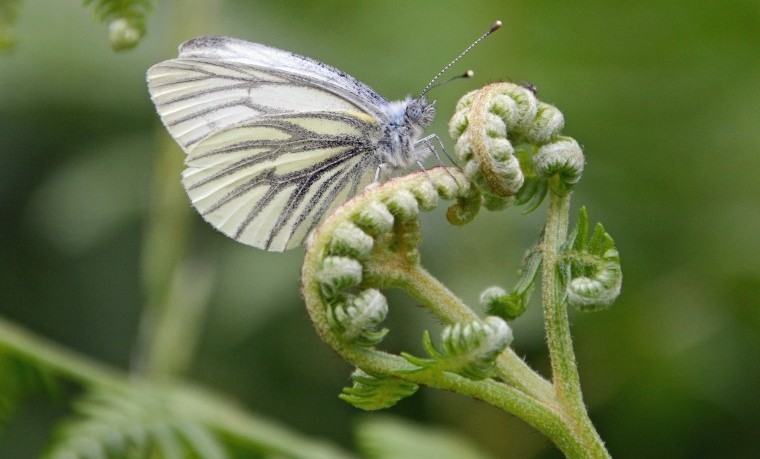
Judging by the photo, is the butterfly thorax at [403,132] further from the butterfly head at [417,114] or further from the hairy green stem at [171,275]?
the hairy green stem at [171,275]

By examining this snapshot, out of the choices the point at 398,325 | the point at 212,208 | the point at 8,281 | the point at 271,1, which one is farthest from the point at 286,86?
the point at 8,281

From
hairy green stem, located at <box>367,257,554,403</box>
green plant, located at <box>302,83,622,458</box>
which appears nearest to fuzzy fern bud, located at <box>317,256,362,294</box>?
green plant, located at <box>302,83,622,458</box>

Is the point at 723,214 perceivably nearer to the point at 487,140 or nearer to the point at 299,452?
the point at 299,452

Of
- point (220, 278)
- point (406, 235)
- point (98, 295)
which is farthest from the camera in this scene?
point (98, 295)

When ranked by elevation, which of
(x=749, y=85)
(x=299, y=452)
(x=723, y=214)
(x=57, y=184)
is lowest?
(x=299, y=452)

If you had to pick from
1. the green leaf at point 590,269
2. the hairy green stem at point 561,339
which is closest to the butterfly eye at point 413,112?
the hairy green stem at point 561,339

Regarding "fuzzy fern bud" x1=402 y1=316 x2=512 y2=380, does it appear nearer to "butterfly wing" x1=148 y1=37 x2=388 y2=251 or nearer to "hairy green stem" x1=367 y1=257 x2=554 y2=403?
"hairy green stem" x1=367 y1=257 x2=554 y2=403

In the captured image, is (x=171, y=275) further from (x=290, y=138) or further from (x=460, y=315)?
(x=460, y=315)

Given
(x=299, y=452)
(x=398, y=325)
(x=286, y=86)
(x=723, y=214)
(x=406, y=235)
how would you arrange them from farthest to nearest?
(x=398, y=325), (x=723, y=214), (x=286, y=86), (x=299, y=452), (x=406, y=235)
